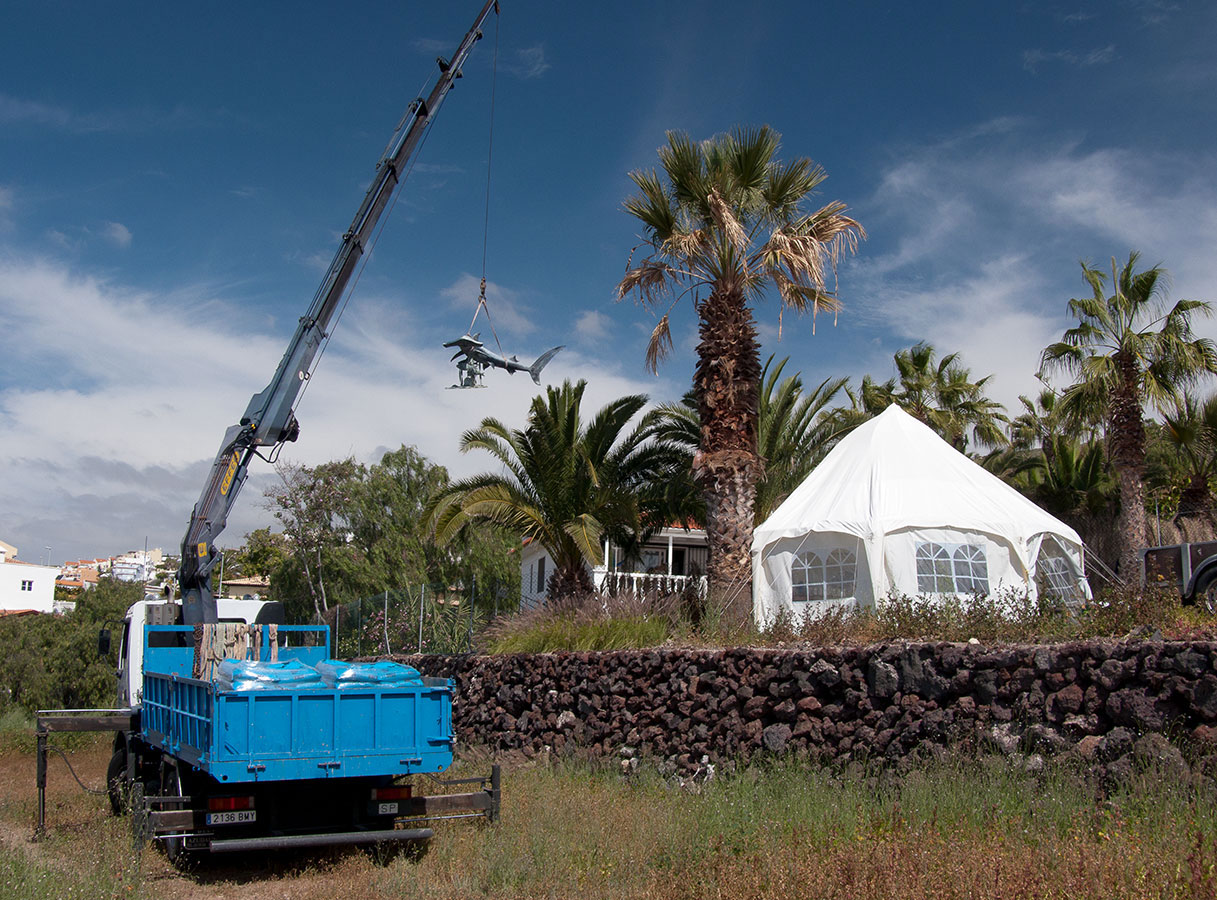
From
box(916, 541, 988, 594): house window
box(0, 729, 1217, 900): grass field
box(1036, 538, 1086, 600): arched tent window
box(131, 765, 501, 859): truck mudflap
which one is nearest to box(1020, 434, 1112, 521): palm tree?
box(1036, 538, 1086, 600): arched tent window

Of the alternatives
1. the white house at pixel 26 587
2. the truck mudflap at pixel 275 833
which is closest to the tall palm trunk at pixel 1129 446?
the truck mudflap at pixel 275 833

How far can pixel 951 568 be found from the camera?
1647 cm

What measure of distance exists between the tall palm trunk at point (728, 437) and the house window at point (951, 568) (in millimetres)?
2941

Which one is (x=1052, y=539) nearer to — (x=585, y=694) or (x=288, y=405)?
(x=585, y=694)

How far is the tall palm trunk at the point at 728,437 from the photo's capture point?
689 inches

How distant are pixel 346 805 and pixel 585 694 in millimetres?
5239

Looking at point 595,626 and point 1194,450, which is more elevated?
point 1194,450

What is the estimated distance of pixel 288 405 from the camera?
16.4 m

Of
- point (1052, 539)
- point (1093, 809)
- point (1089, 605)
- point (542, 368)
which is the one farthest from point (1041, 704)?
point (1052, 539)

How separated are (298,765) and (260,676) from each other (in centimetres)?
97

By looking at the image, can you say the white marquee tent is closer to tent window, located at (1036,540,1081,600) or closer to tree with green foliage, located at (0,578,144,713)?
tent window, located at (1036,540,1081,600)

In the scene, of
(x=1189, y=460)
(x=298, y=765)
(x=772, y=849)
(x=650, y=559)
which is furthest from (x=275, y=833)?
(x=1189, y=460)

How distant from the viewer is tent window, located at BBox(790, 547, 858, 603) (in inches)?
668

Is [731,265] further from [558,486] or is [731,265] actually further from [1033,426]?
[1033,426]
